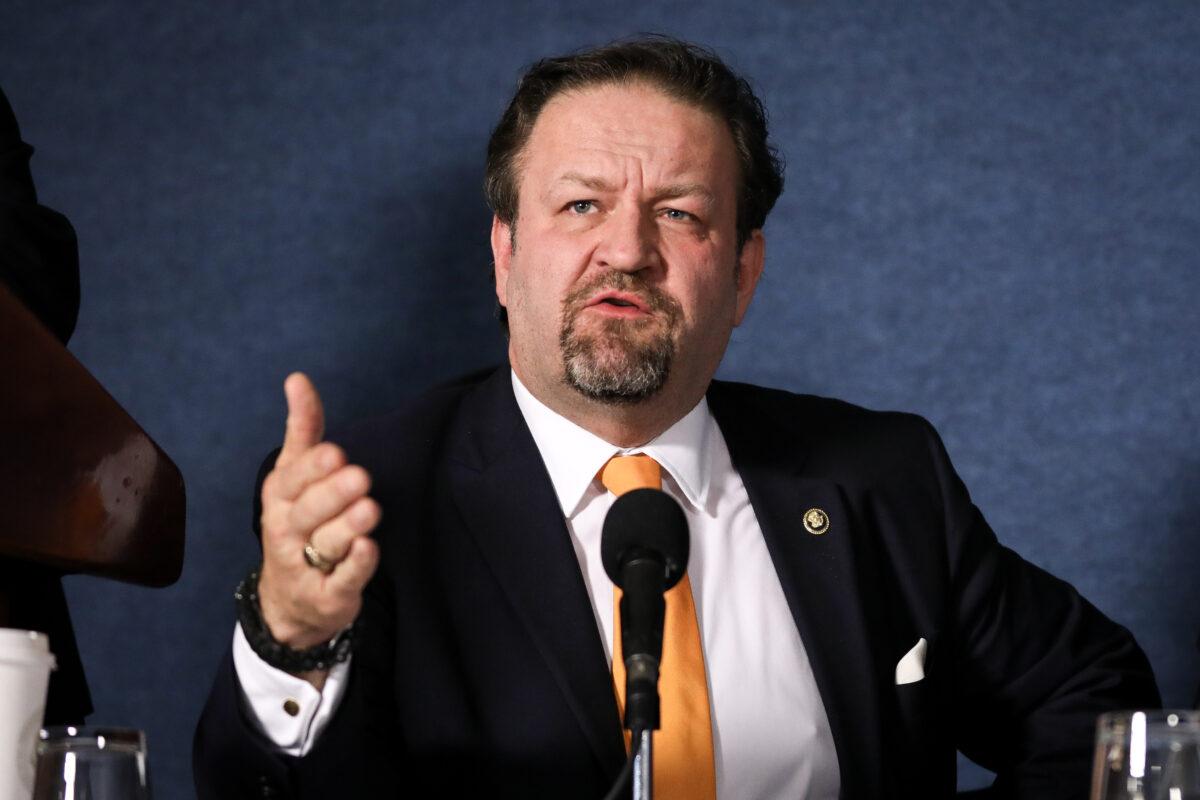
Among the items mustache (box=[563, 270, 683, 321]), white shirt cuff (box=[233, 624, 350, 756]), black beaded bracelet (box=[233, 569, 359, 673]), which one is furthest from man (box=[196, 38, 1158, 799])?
black beaded bracelet (box=[233, 569, 359, 673])

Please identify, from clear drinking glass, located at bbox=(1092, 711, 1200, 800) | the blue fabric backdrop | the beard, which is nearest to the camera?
clear drinking glass, located at bbox=(1092, 711, 1200, 800)

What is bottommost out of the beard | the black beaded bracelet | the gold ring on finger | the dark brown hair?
the black beaded bracelet

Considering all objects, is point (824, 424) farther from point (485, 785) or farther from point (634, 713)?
point (634, 713)

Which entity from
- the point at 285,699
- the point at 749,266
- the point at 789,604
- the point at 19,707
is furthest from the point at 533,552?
the point at 19,707

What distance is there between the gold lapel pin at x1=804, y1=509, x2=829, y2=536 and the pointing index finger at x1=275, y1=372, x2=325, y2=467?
0.89 meters

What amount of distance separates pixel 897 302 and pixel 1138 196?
0.40 metres

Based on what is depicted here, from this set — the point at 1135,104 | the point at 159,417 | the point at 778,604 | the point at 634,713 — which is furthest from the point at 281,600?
the point at 1135,104

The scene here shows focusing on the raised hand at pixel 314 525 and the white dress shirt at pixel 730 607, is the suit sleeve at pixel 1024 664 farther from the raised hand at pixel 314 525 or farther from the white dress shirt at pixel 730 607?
the raised hand at pixel 314 525

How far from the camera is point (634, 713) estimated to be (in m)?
0.96

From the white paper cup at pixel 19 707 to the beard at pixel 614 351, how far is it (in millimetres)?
956

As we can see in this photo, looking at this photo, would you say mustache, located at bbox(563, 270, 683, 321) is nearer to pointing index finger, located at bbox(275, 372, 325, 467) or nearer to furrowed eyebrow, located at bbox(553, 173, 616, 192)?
furrowed eyebrow, located at bbox(553, 173, 616, 192)

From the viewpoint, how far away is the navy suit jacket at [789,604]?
159 cm

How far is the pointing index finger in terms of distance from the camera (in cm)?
110

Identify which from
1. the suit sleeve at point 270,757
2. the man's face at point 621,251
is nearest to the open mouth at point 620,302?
the man's face at point 621,251
